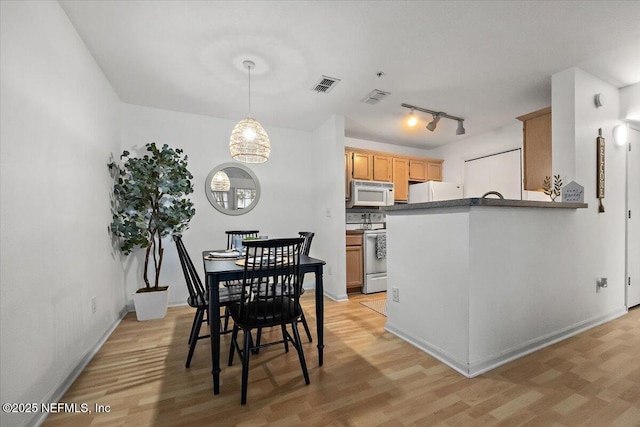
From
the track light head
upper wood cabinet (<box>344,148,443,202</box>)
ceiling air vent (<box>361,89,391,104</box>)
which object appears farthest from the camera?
upper wood cabinet (<box>344,148,443,202</box>)

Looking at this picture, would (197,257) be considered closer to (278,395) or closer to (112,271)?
(112,271)

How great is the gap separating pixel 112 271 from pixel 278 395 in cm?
229

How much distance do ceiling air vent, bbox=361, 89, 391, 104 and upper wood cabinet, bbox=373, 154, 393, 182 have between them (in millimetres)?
1336

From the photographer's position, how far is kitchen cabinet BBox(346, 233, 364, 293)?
3939 mm

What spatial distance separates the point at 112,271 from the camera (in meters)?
2.80

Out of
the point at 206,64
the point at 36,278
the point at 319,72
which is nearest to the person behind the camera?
the point at 36,278

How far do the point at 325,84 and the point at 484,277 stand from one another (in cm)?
238

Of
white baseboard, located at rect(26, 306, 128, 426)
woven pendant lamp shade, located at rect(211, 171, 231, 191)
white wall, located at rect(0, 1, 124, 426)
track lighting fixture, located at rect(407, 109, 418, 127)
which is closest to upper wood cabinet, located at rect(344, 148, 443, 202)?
track lighting fixture, located at rect(407, 109, 418, 127)

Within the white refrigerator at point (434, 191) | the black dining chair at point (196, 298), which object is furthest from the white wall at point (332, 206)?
the white refrigerator at point (434, 191)

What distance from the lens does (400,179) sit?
482 cm

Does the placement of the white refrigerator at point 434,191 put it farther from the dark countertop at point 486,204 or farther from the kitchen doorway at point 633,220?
the dark countertop at point 486,204

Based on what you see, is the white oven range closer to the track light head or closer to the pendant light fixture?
the track light head

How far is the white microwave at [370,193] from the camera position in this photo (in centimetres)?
422

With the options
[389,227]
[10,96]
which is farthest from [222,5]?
[389,227]
